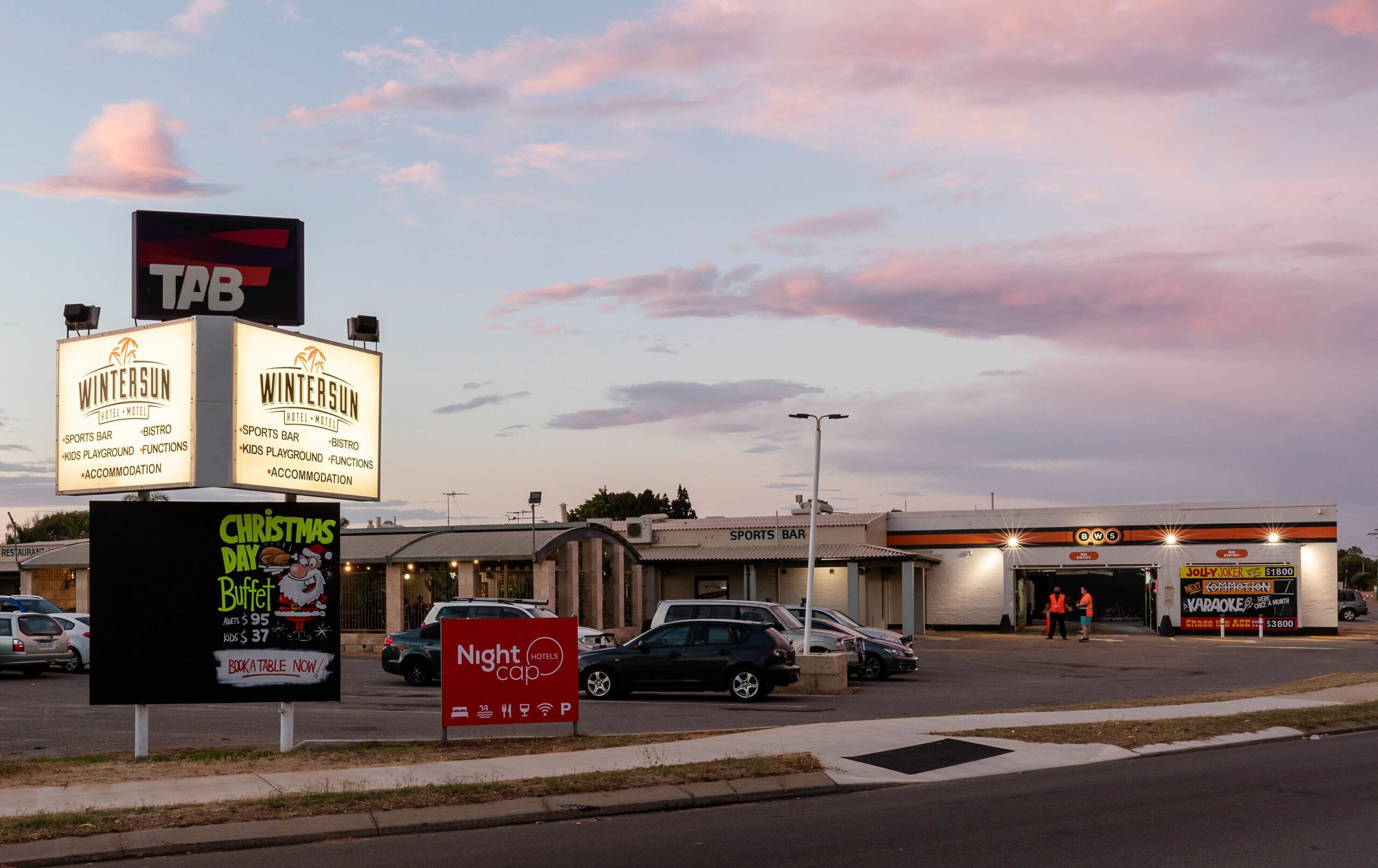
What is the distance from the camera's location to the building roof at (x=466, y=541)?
4212 centimetres

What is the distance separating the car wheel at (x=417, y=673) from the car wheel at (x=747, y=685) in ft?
24.0

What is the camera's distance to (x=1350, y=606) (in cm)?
7094

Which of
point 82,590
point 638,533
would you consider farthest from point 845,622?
point 82,590

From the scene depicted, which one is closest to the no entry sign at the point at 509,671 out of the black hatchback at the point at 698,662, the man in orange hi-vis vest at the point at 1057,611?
the black hatchback at the point at 698,662

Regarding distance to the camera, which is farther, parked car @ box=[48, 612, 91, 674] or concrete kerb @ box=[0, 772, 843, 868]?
parked car @ box=[48, 612, 91, 674]

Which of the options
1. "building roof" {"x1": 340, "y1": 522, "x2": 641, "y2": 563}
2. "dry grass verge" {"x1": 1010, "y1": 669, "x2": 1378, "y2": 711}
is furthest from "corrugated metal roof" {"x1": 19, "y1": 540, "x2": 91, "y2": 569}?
"dry grass verge" {"x1": 1010, "y1": 669, "x2": 1378, "y2": 711}

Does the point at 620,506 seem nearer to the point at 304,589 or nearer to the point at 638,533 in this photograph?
the point at 638,533

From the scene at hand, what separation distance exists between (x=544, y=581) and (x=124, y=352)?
26814 millimetres

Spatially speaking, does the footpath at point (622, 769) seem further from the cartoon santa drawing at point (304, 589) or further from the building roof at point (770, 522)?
the building roof at point (770, 522)

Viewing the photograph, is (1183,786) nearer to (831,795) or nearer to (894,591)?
(831,795)

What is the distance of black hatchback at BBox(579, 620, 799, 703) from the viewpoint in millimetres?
23016

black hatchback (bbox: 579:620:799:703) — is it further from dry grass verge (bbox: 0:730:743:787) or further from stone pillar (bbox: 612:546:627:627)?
stone pillar (bbox: 612:546:627:627)

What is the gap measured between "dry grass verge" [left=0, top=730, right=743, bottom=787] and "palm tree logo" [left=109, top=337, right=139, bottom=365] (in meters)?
4.63

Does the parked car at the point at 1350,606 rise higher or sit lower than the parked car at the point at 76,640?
lower
